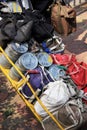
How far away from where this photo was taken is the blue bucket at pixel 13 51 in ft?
16.1

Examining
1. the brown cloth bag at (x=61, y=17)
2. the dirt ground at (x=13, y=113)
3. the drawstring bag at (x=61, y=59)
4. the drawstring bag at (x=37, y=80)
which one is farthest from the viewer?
the brown cloth bag at (x=61, y=17)

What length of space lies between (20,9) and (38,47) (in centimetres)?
81

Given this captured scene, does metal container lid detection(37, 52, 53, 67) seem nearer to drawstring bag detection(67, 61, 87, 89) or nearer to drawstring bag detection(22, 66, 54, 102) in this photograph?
drawstring bag detection(22, 66, 54, 102)

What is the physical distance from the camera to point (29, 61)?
16.0ft

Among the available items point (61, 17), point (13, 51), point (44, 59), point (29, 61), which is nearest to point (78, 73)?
point (44, 59)

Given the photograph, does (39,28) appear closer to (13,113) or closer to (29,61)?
(29,61)

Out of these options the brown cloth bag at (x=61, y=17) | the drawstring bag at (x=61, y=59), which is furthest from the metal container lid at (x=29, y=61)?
the brown cloth bag at (x=61, y=17)

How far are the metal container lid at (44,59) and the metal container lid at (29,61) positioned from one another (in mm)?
90

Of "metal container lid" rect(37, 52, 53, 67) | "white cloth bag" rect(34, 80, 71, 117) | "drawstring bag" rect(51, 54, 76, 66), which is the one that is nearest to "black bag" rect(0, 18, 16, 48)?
"metal container lid" rect(37, 52, 53, 67)

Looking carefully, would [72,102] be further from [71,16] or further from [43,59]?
[71,16]

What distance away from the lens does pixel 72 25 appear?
6.34 m

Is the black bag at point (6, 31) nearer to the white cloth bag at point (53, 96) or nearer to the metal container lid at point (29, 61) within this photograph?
the metal container lid at point (29, 61)

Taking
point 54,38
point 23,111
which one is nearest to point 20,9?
point 54,38

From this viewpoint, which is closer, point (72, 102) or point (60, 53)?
point (72, 102)
